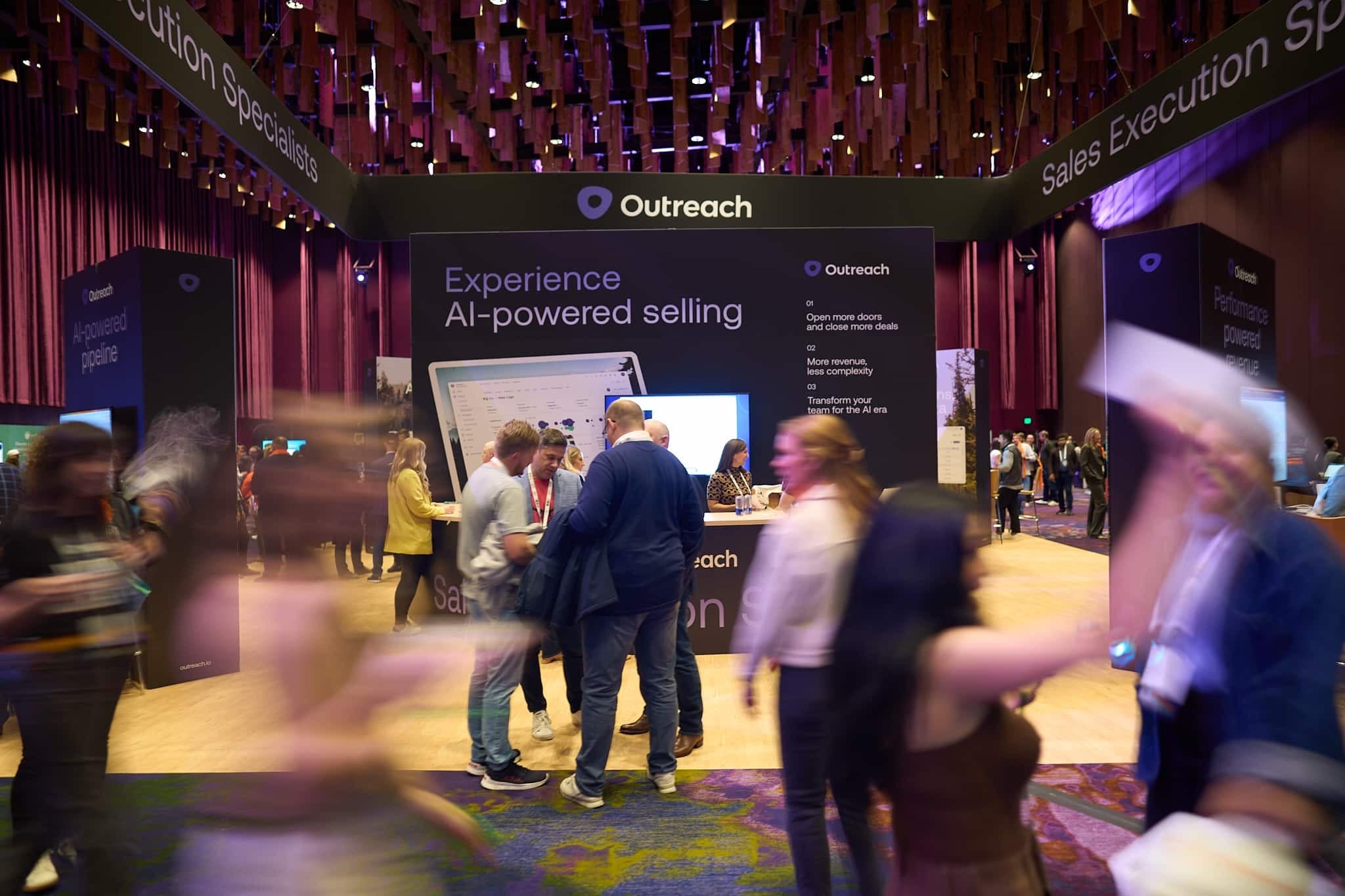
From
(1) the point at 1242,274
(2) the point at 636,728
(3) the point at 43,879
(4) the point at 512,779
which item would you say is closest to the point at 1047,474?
(1) the point at 1242,274

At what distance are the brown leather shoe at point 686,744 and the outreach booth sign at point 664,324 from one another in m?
2.44

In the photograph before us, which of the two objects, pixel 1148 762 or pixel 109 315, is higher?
pixel 109 315

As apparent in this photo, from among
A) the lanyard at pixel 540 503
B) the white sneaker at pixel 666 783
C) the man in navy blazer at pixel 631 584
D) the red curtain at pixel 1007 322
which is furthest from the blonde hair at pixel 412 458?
the red curtain at pixel 1007 322

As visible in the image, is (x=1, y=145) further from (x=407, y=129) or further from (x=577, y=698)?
(x=577, y=698)

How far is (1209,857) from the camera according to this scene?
40.4 inches

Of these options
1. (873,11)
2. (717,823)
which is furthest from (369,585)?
(873,11)

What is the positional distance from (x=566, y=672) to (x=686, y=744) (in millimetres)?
734

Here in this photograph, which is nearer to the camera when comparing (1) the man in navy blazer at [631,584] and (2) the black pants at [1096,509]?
(1) the man in navy blazer at [631,584]

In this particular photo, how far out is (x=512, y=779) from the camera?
3695 mm

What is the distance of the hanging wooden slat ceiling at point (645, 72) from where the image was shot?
8.27 meters

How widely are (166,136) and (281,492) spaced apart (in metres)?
10.5

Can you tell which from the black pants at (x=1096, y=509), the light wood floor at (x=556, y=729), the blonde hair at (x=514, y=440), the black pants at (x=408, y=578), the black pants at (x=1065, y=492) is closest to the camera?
the blonde hair at (x=514, y=440)

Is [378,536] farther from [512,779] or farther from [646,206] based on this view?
[512,779]

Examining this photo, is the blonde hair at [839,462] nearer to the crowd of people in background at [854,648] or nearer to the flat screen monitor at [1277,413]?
the crowd of people in background at [854,648]
